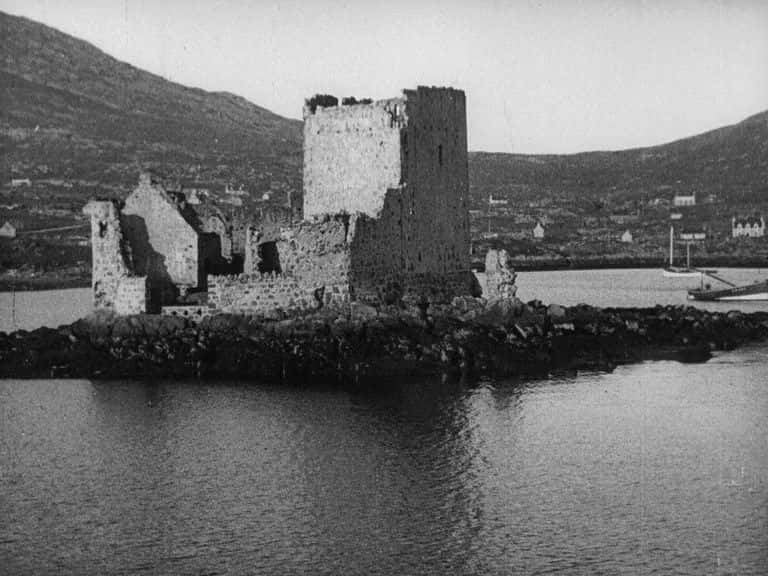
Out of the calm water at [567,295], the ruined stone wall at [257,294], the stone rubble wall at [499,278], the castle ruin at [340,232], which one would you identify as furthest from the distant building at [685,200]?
the ruined stone wall at [257,294]

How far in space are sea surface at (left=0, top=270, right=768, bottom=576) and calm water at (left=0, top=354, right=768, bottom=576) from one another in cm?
4

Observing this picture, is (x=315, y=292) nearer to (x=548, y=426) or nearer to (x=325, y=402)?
(x=325, y=402)

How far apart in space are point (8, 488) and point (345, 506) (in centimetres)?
428

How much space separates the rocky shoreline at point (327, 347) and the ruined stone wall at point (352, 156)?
2522 mm

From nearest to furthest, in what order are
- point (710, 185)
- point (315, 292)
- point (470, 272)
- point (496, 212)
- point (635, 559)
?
1. point (635, 559)
2. point (315, 292)
3. point (470, 272)
4. point (496, 212)
5. point (710, 185)

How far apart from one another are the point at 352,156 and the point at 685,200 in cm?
8527

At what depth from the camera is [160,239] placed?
95.8 ft

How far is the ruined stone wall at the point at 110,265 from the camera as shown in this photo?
2783 centimetres

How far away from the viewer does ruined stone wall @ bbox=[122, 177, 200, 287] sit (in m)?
29.0

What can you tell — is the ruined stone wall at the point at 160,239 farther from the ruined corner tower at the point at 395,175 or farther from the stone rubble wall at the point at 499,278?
the stone rubble wall at the point at 499,278

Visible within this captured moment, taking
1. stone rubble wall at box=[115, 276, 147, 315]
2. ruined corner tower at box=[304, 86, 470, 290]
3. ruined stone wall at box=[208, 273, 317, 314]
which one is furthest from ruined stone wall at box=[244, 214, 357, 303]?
stone rubble wall at box=[115, 276, 147, 315]

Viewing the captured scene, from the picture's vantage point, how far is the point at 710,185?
370 ft

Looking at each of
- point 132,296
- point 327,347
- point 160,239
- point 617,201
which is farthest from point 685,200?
point 327,347

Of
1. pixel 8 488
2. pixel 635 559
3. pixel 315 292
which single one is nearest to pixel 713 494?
pixel 635 559
